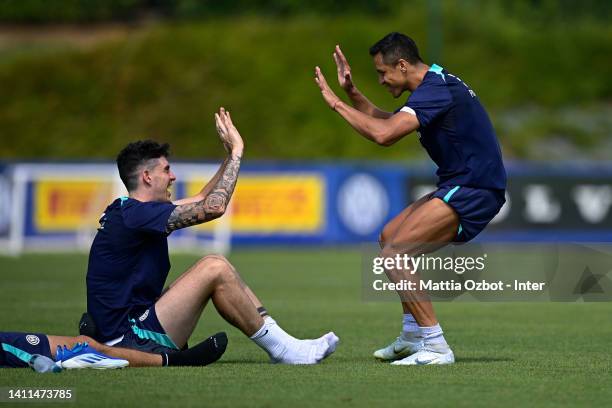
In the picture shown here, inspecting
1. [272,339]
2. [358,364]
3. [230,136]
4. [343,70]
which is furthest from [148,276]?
[343,70]

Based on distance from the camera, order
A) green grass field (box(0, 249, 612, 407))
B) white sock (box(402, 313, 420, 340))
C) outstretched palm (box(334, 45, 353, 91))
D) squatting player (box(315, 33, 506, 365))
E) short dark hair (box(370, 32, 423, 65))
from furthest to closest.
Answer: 1. outstretched palm (box(334, 45, 353, 91))
2. white sock (box(402, 313, 420, 340))
3. short dark hair (box(370, 32, 423, 65))
4. squatting player (box(315, 33, 506, 365))
5. green grass field (box(0, 249, 612, 407))

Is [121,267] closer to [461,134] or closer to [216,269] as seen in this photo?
[216,269]

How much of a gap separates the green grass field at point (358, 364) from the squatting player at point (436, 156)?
0.48 m

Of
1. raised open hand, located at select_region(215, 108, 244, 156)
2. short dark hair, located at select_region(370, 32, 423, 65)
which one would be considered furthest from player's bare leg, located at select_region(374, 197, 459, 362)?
raised open hand, located at select_region(215, 108, 244, 156)

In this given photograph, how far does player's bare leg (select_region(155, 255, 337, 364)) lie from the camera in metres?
8.02

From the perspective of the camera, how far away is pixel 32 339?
26.2 feet

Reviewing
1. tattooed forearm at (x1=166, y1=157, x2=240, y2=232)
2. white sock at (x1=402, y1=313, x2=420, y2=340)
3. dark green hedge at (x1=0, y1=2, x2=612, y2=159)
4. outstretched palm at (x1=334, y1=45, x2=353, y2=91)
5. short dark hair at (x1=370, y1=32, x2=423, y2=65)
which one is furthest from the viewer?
dark green hedge at (x1=0, y1=2, x2=612, y2=159)

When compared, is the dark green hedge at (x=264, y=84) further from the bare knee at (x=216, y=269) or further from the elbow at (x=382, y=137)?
the bare knee at (x=216, y=269)

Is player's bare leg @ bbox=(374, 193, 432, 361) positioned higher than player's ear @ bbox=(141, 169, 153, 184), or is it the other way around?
player's ear @ bbox=(141, 169, 153, 184)

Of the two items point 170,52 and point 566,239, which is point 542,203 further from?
point 170,52

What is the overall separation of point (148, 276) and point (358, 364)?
1.67 metres

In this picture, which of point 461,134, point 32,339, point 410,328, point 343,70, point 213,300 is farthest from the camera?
point 343,70

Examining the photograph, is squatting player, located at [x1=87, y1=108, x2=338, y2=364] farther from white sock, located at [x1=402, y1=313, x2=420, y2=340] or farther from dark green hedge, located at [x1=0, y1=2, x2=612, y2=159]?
dark green hedge, located at [x1=0, y1=2, x2=612, y2=159]

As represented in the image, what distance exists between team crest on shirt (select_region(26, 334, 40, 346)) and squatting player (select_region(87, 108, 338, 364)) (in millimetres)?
405
